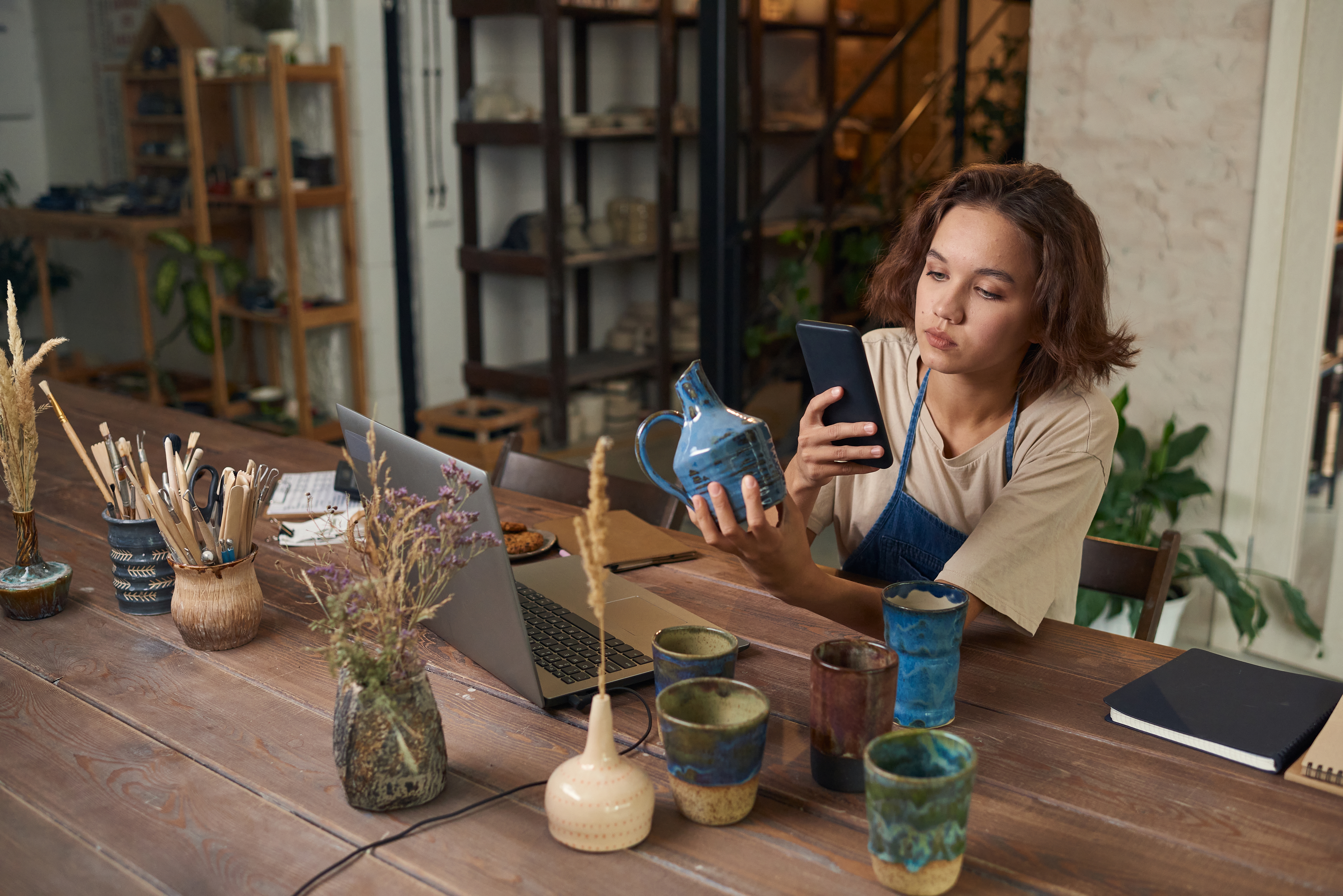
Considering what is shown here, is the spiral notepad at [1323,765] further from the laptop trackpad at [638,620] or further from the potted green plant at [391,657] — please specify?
the potted green plant at [391,657]

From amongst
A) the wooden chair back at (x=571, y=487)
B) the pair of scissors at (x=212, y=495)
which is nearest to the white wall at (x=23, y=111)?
the wooden chair back at (x=571, y=487)

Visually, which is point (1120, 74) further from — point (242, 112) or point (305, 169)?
point (242, 112)

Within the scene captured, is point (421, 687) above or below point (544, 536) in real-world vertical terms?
above

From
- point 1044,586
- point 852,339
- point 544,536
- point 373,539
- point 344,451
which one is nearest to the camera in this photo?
point 373,539

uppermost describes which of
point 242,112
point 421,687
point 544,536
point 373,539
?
point 242,112

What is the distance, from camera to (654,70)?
5.18m

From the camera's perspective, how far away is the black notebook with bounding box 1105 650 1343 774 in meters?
1.08

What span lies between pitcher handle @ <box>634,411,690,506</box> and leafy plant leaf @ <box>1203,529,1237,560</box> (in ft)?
6.72

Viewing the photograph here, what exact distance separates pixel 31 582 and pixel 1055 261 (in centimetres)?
133

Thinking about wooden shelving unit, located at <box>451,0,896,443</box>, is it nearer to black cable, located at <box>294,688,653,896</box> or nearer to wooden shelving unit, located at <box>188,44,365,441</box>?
wooden shelving unit, located at <box>188,44,365,441</box>

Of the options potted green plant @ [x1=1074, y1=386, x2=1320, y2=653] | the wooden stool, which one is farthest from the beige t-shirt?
the wooden stool

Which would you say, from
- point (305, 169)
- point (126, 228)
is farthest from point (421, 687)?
point (126, 228)

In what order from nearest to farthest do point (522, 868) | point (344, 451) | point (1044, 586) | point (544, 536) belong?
point (522, 868), point (1044, 586), point (544, 536), point (344, 451)

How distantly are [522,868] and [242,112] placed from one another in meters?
4.29
